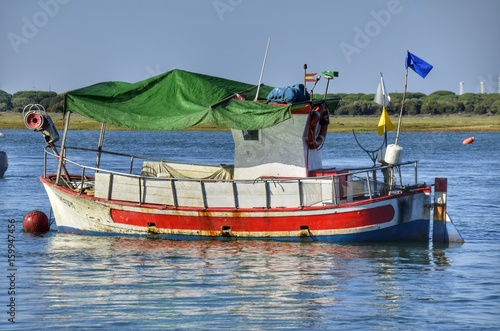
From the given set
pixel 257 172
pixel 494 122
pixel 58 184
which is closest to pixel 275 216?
pixel 257 172

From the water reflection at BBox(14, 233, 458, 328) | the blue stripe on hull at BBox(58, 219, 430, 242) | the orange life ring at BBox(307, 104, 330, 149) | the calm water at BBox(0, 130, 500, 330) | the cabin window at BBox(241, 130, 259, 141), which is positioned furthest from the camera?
the cabin window at BBox(241, 130, 259, 141)

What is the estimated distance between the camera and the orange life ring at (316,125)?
94.5ft

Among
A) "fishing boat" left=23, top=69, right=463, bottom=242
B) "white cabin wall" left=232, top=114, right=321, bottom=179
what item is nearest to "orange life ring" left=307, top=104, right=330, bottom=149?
"fishing boat" left=23, top=69, right=463, bottom=242

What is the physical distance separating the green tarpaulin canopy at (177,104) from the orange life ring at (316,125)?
146 centimetres

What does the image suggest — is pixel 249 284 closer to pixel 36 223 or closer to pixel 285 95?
pixel 285 95

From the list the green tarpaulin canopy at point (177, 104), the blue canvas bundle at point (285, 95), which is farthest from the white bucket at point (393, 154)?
the green tarpaulin canopy at point (177, 104)

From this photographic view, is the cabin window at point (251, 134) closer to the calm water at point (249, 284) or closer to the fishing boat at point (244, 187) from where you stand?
the fishing boat at point (244, 187)

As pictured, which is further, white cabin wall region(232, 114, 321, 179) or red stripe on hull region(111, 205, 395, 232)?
white cabin wall region(232, 114, 321, 179)

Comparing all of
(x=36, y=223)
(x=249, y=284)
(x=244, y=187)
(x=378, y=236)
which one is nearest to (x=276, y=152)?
(x=244, y=187)

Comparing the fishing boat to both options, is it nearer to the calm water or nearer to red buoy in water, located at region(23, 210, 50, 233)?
the calm water

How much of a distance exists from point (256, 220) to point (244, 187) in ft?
2.94

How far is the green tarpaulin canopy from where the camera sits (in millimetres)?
27781

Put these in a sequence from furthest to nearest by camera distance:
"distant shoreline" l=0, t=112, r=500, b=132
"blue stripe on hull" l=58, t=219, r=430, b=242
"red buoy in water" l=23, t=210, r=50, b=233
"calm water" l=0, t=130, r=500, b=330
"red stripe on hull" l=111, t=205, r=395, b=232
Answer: "distant shoreline" l=0, t=112, r=500, b=132
"red buoy in water" l=23, t=210, r=50, b=233
"blue stripe on hull" l=58, t=219, r=430, b=242
"red stripe on hull" l=111, t=205, r=395, b=232
"calm water" l=0, t=130, r=500, b=330

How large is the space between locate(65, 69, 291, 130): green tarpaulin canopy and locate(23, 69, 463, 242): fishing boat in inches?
1.2
